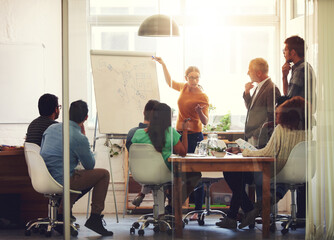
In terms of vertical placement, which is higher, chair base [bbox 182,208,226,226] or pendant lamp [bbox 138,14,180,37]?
pendant lamp [bbox 138,14,180,37]

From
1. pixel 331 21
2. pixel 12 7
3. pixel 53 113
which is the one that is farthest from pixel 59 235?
pixel 331 21

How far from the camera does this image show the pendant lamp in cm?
531

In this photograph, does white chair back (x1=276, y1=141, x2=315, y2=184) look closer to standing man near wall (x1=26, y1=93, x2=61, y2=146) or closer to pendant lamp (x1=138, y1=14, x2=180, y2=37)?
pendant lamp (x1=138, y1=14, x2=180, y2=37)

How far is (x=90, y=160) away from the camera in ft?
18.1

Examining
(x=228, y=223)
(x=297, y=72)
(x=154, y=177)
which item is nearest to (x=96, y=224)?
(x=154, y=177)

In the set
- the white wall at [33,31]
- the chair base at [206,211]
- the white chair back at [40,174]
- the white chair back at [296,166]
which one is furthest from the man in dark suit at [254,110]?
the white wall at [33,31]

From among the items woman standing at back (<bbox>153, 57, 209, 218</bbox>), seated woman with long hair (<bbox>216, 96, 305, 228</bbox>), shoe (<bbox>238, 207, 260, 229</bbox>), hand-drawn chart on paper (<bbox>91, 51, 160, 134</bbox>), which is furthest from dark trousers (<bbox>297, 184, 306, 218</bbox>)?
hand-drawn chart on paper (<bbox>91, 51, 160, 134</bbox>)

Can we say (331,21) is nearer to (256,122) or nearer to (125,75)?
(256,122)

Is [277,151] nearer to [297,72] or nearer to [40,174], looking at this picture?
[297,72]

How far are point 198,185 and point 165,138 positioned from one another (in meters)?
0.51

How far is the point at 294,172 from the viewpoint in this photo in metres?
5.46

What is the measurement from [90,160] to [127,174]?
0.38 metres

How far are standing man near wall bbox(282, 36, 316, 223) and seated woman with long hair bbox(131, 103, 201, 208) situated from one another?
100cm

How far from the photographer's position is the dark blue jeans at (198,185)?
5273 mm
